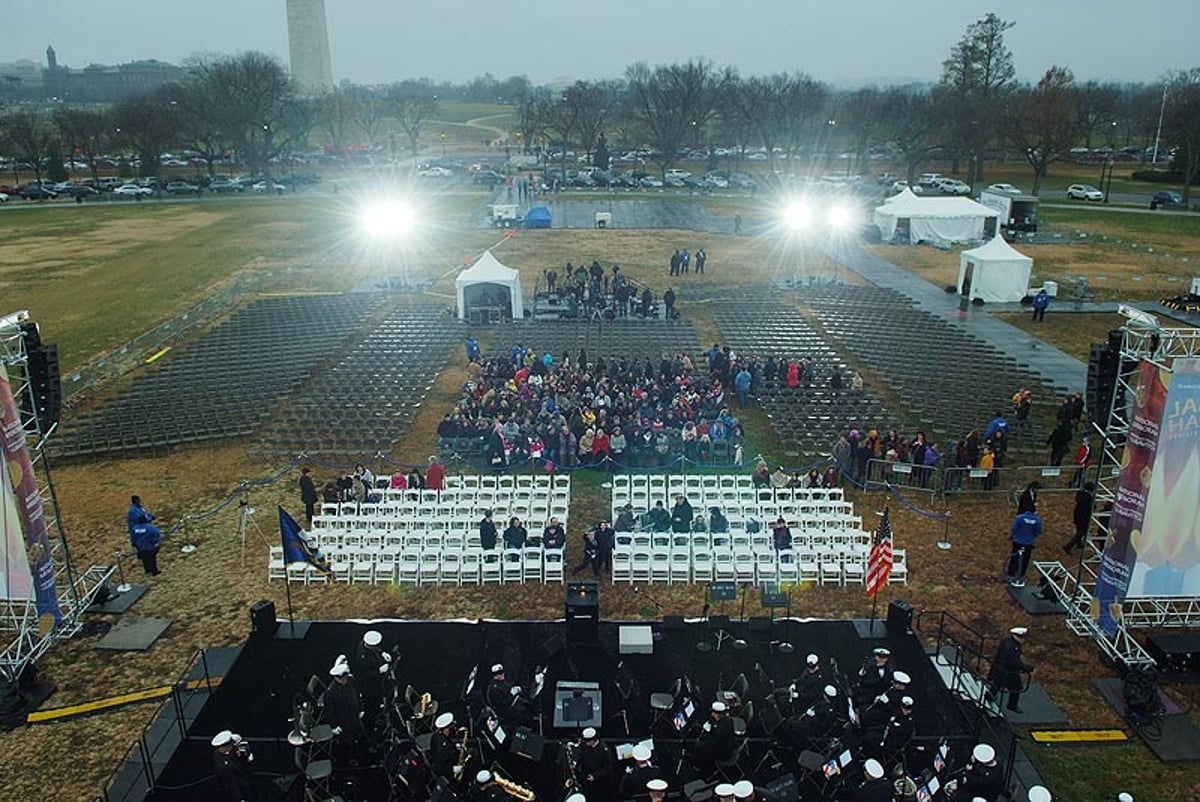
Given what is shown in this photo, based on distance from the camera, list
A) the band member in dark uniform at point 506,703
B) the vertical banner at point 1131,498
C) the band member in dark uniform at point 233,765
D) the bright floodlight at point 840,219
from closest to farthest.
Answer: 1. the band member in dark uniform at point 233,765
2. the band member in dark uniform at point 506,703
3. the vertical banner at point 1131,498
4. the bright floodlight at point 840,219

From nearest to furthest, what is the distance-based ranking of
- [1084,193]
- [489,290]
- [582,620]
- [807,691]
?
[807,691] < [582,620] < [489,290] < [1084,193]

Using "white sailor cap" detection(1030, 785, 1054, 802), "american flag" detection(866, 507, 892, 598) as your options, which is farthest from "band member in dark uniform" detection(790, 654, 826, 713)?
"american flag" detection(866, 507, 892, 598)

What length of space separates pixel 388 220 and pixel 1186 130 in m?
68.2

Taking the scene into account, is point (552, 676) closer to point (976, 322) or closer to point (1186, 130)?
point (976, 322)

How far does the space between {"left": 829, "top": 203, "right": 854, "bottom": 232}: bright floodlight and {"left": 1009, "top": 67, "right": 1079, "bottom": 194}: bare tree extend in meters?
23.4

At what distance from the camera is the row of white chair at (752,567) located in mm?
16734

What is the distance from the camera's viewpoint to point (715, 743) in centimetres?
1099

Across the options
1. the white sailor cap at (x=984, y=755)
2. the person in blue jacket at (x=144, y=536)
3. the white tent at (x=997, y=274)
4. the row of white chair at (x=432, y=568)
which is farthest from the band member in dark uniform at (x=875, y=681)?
the white tent at (x=997, y=274)

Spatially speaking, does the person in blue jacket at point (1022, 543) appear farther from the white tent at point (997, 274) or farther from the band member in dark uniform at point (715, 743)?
the white tent at point (997, 274)

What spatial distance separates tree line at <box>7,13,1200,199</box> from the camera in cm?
8319

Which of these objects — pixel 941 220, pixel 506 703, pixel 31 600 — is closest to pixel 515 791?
pixel 506 703

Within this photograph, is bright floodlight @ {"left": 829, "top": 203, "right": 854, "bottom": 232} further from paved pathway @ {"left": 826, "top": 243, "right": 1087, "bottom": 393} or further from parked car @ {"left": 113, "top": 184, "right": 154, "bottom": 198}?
parked car @ {"left": 113, "top": 184, "right": 154, "bottom": 198}

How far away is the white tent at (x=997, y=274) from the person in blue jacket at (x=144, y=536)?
118ft

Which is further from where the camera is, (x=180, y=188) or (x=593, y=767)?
(x=180, y=188)
